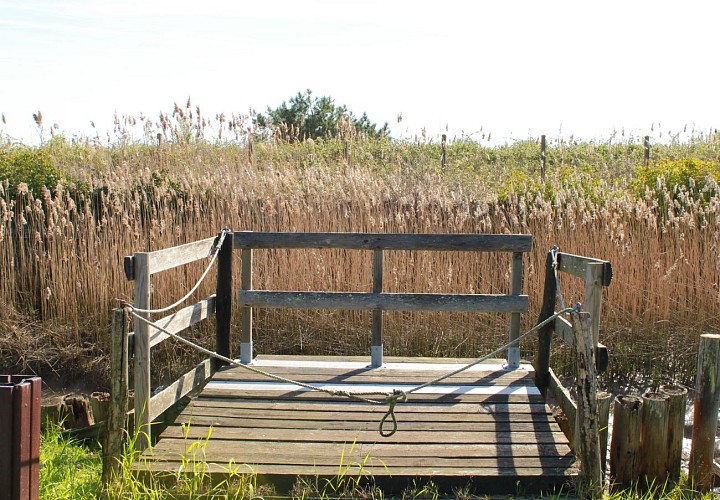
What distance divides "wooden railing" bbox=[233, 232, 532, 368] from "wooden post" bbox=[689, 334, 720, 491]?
1.43m

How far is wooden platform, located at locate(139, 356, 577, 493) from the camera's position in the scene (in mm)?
3807

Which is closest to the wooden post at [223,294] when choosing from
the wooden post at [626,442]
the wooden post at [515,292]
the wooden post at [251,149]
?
the wooden post at [515,292]

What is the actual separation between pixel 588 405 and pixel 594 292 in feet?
2.94

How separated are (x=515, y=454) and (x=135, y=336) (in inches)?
84.0

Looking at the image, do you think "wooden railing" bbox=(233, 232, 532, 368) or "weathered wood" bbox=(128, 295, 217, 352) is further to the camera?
"wooden railing" bbox=(233, 232, 532, 368)

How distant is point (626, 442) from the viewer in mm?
4441

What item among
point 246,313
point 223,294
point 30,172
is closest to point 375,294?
point 246,313

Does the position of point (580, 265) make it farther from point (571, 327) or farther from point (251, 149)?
point (251, 149)

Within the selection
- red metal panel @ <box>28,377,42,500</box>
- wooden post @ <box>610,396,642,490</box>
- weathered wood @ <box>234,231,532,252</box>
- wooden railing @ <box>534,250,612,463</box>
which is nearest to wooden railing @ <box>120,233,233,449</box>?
weathered wood @ <box>234,231,532,252</box>

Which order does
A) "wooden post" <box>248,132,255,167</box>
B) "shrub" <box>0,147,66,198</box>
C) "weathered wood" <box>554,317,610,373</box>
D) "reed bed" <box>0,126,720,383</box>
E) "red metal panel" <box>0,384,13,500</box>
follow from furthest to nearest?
"wooden post" <box>248,132,255,167</box>
"shrub" <box>0,147,66,198</box>
"reed bed" <box>0,126,720,383</box>
"weathered wood" <box>554,317,610,373</box>
"red metal panel" <box>0,384,13,500</box>

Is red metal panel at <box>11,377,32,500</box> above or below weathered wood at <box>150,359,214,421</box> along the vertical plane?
above

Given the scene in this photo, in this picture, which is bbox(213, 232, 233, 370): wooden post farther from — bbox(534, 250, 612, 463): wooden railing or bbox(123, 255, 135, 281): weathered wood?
bbox(534, 250, 612, 463): wooden railing

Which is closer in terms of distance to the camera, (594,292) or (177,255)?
(594,292)

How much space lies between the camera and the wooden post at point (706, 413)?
Answer: 456 centimetres
